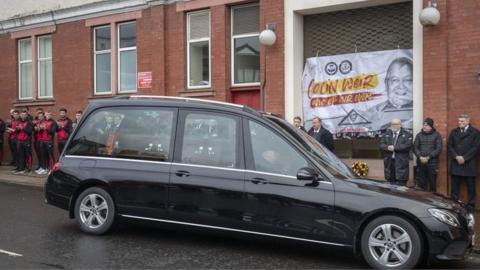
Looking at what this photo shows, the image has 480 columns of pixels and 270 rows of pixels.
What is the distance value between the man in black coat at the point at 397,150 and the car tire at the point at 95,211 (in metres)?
5.40

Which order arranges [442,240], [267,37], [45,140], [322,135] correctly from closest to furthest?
[442,240] < [322,135] < [267,37] < [45,140]

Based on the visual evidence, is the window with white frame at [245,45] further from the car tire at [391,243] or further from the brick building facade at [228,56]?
the car tire at [391,243]

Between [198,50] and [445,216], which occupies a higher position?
[198,50]

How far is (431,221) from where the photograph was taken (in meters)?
5.93

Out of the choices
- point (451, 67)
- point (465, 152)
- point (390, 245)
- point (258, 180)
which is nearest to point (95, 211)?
point (258, 180)

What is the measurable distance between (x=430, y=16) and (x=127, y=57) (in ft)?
28.7

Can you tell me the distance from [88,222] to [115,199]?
1.81 feet

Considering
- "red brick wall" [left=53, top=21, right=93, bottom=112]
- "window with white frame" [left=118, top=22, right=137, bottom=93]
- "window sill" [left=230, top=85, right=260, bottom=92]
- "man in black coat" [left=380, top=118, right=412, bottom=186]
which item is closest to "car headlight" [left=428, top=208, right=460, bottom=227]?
"man in black coat" [left=380, top=118, right=412, bottom=186]

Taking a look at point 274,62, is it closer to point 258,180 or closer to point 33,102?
point 258,180

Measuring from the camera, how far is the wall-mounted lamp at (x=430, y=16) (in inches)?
413

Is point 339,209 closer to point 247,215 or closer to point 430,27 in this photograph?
point 247,215

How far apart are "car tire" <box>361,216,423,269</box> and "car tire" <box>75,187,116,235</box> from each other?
130 inches

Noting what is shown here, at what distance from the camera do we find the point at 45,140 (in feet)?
50.8

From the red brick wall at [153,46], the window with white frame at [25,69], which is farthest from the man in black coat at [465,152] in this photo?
the window with white frame at [25,69]
